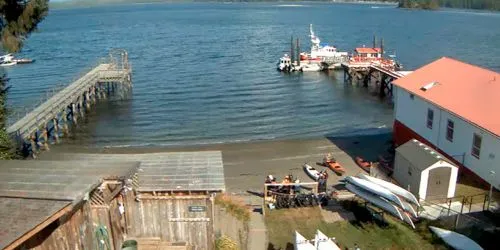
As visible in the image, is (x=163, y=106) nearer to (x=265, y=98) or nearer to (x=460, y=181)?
(x=265, y=98)

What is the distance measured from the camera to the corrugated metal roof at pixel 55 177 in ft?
36.9

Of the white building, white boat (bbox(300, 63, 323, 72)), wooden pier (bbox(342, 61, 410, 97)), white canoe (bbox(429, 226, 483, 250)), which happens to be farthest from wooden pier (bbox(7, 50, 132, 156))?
wooden pier (bbox(342, 61, 410, 97))

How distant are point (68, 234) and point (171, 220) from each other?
4.40 meters

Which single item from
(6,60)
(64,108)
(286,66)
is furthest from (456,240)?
(6,60)

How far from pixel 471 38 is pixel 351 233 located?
308ft

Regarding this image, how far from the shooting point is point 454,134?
2330 centimetres

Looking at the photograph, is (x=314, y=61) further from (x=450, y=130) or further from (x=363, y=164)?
(x=450, y=130)

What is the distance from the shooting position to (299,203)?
2119cm

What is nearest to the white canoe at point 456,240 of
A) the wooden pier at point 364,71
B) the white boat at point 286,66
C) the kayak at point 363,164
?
the kayak at point 363,164

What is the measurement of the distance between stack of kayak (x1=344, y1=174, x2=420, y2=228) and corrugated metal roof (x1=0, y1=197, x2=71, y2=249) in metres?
12.9

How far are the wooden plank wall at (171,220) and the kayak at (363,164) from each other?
13545 mm

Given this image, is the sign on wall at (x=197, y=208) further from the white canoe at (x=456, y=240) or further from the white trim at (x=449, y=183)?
the white trim at (x=449, y=183)

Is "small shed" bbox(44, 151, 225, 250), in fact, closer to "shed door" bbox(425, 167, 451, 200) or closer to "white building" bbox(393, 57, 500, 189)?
"shed door" bbox(425, 167, 451, 200)

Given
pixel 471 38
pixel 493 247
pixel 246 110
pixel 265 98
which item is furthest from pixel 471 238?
pixel 471 38
